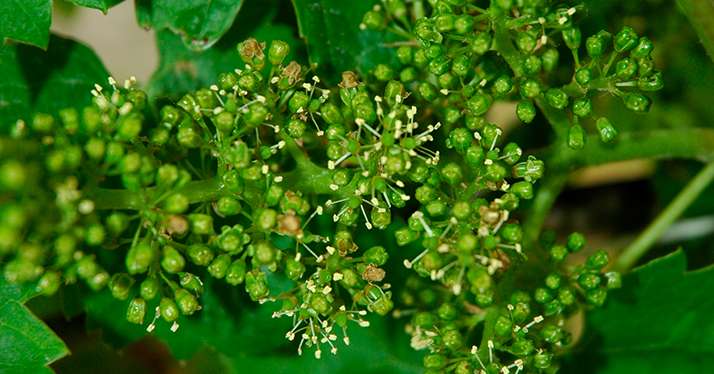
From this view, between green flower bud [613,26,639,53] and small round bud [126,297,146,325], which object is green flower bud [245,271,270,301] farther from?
green flower bud [613,26,639,53]

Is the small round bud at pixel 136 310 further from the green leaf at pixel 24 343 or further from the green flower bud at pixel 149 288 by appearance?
the green leaf at pixel 24 343

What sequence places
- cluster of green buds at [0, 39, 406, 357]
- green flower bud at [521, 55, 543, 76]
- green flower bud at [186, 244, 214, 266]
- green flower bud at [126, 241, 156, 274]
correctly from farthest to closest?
green flower bud at [521, 55, 543, 76]
green flower bud at [186, 244, 214, 266]
green flower bud at [126, 241, 156, 274]
cluster of green buds at [0, 39, 406, 357]

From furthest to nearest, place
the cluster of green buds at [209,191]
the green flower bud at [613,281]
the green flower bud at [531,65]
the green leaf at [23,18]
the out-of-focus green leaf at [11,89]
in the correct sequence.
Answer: the out-of-focus green leaf at [11,89]
the green flower bud at [613,281]
the green leaf at [23,18]
the green flower bud at [531,65]
the cluster of green buds at [209,191]

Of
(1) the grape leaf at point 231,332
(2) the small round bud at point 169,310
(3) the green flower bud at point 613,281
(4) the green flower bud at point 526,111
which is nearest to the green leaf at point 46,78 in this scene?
(1) the grape leaf at point 231,332

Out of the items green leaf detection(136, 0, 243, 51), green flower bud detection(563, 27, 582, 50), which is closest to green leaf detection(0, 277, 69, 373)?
green leaf detection(136, 0, 243, 51)

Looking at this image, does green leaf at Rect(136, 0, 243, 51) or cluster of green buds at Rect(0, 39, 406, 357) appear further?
green leaf at Rect(136, 0, 243, 51)

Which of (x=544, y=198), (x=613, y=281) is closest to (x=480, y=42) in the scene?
(x=544, y=198)
